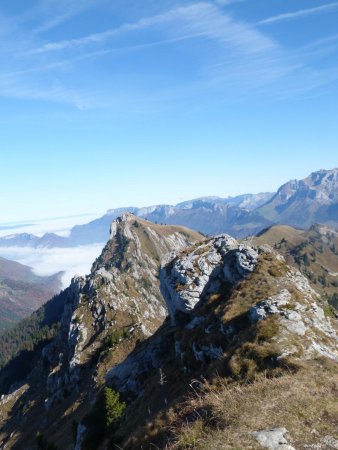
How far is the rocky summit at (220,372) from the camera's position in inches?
811

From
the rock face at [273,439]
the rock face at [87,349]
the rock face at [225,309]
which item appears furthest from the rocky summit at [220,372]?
the rock face at [87,349]

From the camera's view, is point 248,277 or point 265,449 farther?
point 248,277

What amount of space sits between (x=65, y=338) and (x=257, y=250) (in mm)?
128792

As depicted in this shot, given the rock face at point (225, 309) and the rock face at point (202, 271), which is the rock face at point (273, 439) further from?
the rock face at point (202, 271)

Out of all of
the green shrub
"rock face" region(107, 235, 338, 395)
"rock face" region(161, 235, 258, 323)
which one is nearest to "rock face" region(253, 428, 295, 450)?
"rock face" region(107, 235, 338, 395)

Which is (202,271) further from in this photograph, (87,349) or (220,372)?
(87,349)

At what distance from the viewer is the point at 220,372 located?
1325 inches

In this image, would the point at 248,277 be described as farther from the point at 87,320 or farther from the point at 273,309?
the point at 87,320

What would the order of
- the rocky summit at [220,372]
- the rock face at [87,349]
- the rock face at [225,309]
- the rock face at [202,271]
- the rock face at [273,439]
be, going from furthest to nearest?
the rock face at [87,349] < the rock face at [202,271] < the rock face at [225,309] < the rocky summit at [220,372] < the rock face at [273,439]

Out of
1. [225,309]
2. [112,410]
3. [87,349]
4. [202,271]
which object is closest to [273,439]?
[225,309]

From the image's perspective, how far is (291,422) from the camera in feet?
65.9

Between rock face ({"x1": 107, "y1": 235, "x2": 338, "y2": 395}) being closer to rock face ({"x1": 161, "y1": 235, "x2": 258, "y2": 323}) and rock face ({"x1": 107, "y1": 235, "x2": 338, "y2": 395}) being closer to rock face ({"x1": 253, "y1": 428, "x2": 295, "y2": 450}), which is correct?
rock face ({"x1": 161, "y1": 235, "x2": 258, "y2": 323})

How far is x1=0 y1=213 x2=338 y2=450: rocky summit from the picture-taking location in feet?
67.6

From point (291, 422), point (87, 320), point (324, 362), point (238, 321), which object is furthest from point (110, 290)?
point (291, 422)
